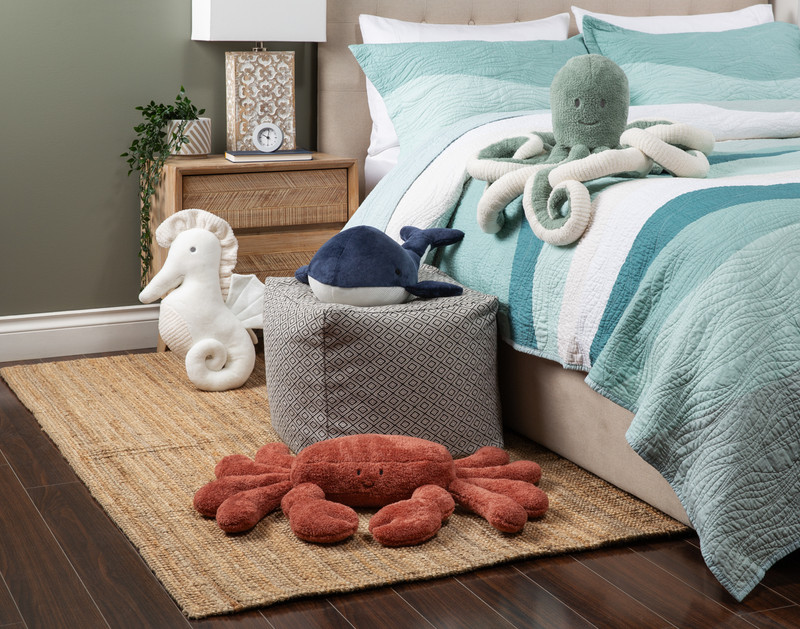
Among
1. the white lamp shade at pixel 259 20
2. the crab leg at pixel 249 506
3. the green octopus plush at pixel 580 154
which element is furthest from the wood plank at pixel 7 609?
the white lamp shade at pixel 259 20

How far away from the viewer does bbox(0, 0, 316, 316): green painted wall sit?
2.89 meters

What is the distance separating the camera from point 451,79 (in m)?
2.91

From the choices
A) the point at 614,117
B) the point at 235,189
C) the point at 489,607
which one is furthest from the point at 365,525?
the point at 235,189

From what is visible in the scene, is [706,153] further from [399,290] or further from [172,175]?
[172,175]

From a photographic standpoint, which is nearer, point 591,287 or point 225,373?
point 591,287

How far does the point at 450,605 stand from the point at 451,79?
1.80m

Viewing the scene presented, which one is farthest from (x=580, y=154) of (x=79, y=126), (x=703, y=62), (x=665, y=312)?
(x=79, y=126)

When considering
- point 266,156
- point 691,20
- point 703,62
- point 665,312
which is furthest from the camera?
point 691,20

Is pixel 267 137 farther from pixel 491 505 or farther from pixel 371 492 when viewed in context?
pixel 491 505

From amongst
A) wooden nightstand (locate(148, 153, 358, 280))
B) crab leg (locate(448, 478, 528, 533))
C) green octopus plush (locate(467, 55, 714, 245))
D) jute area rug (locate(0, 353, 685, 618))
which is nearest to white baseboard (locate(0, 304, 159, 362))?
wooden nightstand (locate(148, 153, 358, 280))

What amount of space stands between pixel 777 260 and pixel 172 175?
1783 millimetres

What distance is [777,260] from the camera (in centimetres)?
164

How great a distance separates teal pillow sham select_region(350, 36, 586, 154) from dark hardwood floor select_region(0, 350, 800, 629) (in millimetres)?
1526

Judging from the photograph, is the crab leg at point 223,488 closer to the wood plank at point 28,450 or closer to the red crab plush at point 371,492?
the red crab plush at point 371,492
